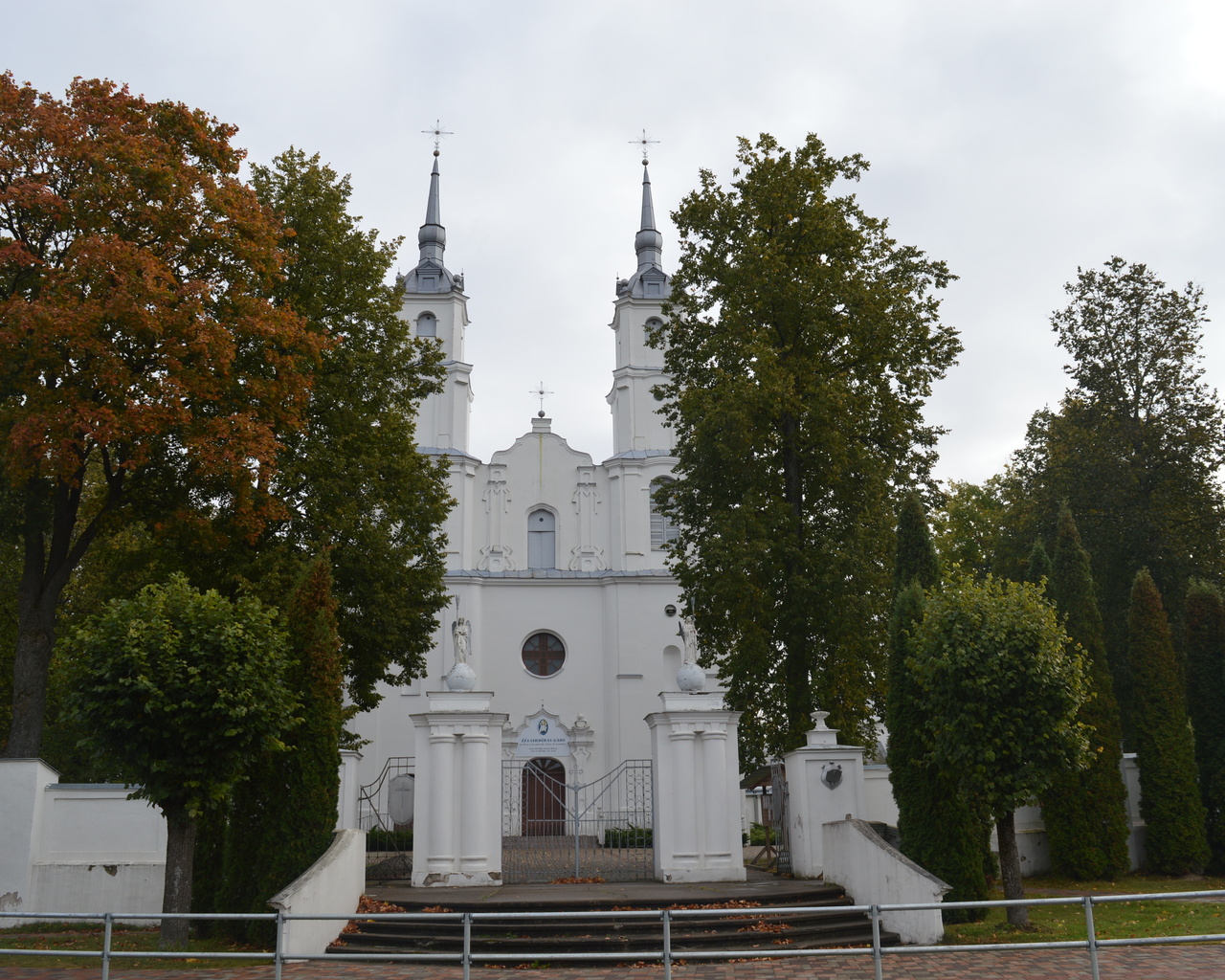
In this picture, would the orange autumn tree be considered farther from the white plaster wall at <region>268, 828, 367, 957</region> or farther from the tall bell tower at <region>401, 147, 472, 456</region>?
the tall bell tower at <region>401, 147, 472, 456</region>

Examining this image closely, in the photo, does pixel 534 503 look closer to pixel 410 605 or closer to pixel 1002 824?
pixel 410 605

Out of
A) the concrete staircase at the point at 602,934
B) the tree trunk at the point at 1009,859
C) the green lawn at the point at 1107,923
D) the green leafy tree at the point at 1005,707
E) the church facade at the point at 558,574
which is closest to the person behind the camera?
the concrete staircase at the point at 602,934

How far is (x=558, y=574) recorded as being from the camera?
34500 mm

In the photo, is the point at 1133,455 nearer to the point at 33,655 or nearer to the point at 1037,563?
the point at 1037,563

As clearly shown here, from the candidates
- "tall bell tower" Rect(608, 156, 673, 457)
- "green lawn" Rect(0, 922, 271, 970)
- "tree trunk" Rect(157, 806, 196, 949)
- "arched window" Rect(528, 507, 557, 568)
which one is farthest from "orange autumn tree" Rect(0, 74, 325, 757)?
"tall bell tower" Rect(608, 156, 673, 457)

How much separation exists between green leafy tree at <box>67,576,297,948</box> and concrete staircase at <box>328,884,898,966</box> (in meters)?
2.19

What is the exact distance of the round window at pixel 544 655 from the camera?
111 feet

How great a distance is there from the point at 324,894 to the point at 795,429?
11244 millimetres

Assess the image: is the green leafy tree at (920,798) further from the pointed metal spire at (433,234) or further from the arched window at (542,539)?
the pointed metal spire at (433,234)

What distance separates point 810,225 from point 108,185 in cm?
1130

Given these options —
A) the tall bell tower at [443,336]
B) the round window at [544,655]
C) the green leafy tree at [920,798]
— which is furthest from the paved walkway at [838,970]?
the tall bell tower at [443,336]

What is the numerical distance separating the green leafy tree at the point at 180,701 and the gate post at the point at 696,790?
5.49 m

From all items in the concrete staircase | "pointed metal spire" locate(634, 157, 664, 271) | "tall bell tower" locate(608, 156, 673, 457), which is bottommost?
the concrete staircase

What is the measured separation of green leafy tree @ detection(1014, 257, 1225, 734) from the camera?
80.8 feet
